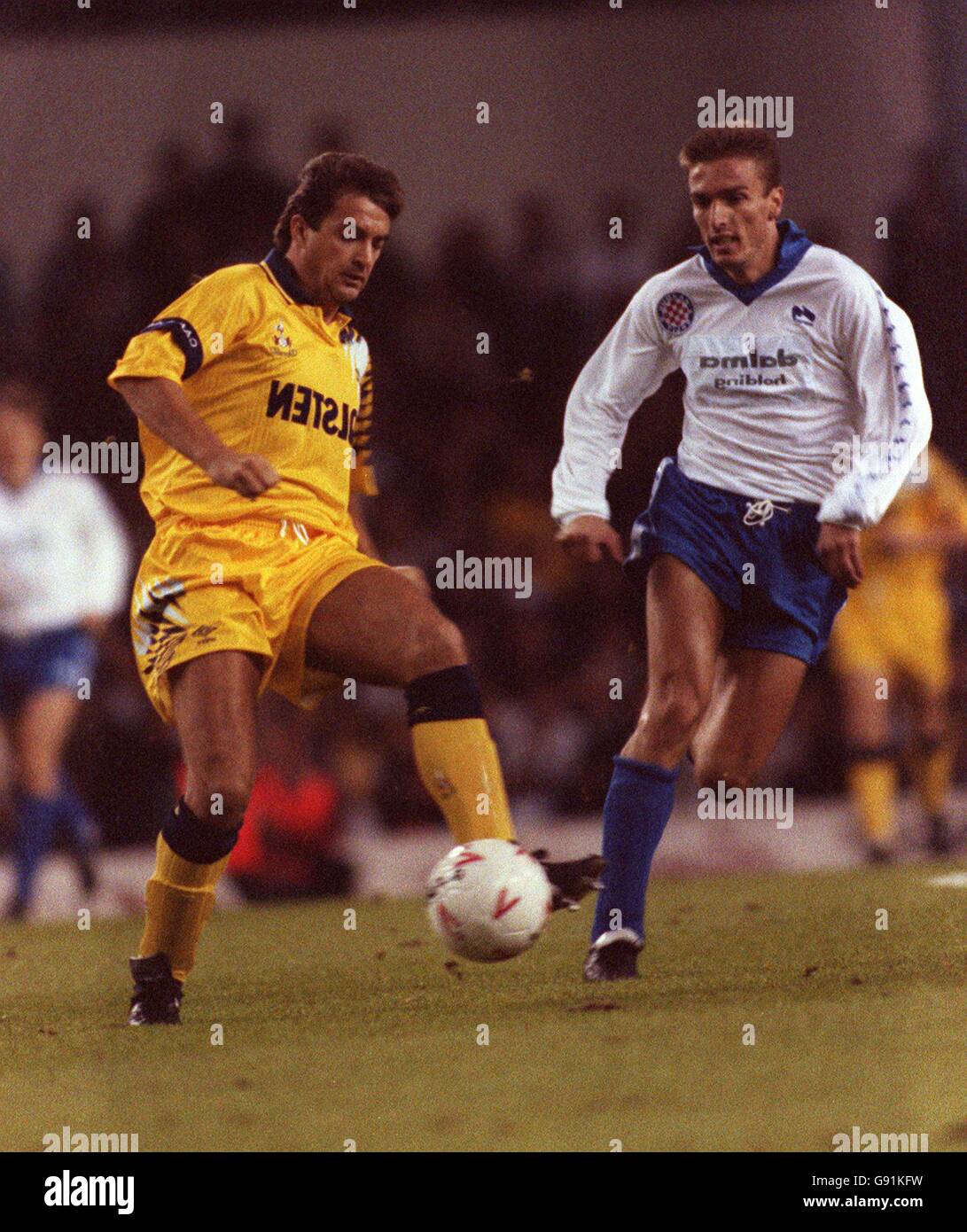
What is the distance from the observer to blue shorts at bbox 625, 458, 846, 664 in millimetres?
3881

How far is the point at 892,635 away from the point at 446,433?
7.44 ft

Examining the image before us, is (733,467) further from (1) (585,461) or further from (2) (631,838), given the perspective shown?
(2) (631,838)

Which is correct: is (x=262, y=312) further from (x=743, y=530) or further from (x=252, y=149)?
(x=252, y=149)

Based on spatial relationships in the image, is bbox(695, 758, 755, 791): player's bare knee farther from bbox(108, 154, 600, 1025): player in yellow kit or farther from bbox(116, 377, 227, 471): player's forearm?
bbox(116, 377, 227, 471): player's forearm

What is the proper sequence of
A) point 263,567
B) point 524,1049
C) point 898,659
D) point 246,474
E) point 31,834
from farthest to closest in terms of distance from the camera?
point 898,659, point 31,834, point 263,567, point 246,474, point 524,1049

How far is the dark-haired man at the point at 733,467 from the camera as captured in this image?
3730mm

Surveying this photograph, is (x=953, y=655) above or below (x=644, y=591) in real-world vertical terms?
above

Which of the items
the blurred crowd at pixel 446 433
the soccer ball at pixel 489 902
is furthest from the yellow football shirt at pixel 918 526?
the soccer ball at pixel 489 902

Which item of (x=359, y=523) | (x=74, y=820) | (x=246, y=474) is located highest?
(x=359, y=523)

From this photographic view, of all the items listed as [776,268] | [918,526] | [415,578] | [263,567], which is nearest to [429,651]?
[415,578]

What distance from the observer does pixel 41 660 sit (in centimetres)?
623

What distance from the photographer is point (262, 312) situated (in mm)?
3670
